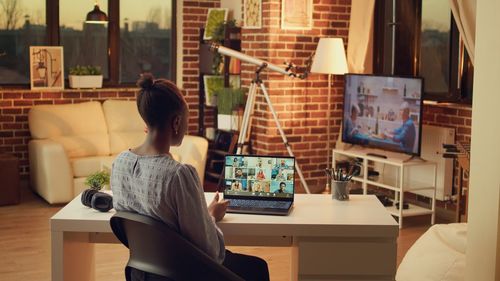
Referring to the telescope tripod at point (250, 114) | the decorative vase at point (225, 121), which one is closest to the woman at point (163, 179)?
the telescope tripod at point (250, 114)

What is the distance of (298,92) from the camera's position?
7.96m

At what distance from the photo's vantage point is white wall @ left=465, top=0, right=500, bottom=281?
117 inches

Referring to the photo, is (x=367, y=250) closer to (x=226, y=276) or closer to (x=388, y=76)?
(x=226, y=276)

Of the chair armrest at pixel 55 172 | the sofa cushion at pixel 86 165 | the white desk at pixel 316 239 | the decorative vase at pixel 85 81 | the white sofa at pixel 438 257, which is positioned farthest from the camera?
the decorative vase at pixel 85 81

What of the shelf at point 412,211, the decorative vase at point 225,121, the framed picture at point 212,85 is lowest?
the shelf at point 412,211

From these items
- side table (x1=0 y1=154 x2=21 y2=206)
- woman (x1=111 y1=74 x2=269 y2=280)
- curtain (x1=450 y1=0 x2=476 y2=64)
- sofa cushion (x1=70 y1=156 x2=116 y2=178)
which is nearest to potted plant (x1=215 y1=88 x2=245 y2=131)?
sofa cushion (x1=70 y1=156 x2=116 y2=178)

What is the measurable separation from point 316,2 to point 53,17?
2784 mm

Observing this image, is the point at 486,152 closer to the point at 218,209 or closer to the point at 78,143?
the point at 218,209

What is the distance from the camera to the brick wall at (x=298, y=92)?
25.6 ft

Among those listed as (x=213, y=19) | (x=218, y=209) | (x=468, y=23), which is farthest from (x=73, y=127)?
(x=218, y=209)

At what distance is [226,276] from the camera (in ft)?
9.89

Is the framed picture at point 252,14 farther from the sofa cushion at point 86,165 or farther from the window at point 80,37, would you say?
the sofa cushion at point 86,165

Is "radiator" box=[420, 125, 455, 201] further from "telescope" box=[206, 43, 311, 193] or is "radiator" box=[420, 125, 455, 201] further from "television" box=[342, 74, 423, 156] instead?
"telescope" box=[206, 43, 311, 193]

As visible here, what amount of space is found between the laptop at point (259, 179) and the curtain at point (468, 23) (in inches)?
121
